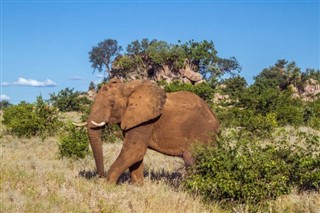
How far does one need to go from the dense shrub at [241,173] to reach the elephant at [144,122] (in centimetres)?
61

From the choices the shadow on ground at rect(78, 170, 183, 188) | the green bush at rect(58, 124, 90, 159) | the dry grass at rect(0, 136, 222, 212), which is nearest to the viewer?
the dry grass at rect(0, 136, 222, 212)

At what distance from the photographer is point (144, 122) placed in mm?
9219

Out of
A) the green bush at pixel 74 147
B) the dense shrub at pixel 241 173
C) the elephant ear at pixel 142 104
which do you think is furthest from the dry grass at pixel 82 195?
the green bush at pixel 74 147

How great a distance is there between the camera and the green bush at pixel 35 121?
59.2 feet

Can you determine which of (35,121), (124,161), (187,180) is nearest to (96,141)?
(124,161)

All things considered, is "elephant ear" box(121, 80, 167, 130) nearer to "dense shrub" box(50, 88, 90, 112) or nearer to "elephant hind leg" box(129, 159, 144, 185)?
"elephant hind leg" box(129, 159, 144, 185)

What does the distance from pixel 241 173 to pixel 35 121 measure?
1165 centimetres

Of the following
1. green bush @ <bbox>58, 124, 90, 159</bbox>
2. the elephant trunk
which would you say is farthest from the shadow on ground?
green bush @ <bbox>58, 124, 90, 159</bbox>

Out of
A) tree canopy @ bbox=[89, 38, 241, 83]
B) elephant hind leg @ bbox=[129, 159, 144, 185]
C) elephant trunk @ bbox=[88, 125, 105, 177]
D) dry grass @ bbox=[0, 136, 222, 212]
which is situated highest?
tree canopy @ bbox=[89, 38, 241, 83]

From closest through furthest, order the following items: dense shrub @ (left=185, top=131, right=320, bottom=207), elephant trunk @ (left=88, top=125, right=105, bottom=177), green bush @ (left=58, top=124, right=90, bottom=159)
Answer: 1. dense shrub @ (left=185, top=131, right=320, bottom=207)
2. elephant trunk @ (left=88, top=125, right=105, bottom=177)
3. green bush @ (left=58, top=124, right=90, bottom=159)

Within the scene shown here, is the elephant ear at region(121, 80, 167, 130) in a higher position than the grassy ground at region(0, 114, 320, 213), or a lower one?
higher

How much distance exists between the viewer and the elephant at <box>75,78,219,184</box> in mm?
9188

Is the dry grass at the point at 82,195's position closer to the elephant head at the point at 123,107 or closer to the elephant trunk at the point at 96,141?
the elephant trunk at the point at 96,141

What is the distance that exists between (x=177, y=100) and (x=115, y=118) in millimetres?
1275
